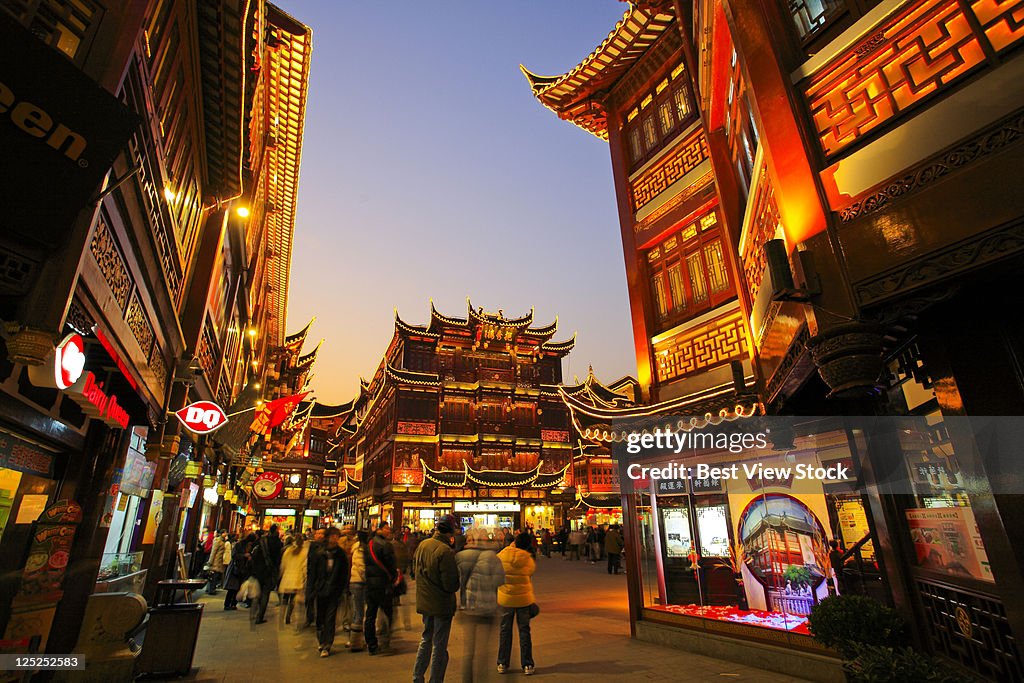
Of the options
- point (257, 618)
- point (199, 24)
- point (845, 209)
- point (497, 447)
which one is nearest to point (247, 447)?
point (257, 618)

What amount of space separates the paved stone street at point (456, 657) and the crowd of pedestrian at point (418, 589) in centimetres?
26

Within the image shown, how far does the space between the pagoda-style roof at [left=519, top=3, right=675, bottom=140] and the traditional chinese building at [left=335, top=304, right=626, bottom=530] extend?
29514 mm

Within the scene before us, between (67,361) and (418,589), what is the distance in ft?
13.2

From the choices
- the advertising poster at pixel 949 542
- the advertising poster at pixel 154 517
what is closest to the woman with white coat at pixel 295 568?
the advertising poster at pixel 154 517

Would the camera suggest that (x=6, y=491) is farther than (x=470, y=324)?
No

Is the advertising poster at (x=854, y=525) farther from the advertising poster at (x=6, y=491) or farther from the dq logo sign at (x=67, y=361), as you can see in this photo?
the advertising poster at (x=6, y=491)

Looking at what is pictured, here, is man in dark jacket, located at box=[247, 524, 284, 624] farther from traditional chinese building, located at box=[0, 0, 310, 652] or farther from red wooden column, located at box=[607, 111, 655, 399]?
red wooden column, located at box=[607, 111, 655, 399]

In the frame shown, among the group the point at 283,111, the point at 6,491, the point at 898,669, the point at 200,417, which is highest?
the point at 283,111

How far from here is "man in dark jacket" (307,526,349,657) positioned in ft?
24.9

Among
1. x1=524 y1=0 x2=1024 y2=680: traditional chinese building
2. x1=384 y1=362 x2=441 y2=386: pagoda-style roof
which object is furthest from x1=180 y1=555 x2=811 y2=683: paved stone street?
x1=384 y1=362 x2=441 y2=386: pagoda-style roof

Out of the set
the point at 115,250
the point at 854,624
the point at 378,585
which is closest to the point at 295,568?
the point at 378,585

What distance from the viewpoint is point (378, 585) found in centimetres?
747

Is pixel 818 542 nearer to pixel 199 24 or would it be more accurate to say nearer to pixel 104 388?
pixel 104 388

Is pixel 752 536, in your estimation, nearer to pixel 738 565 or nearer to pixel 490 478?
pixel 738 565
